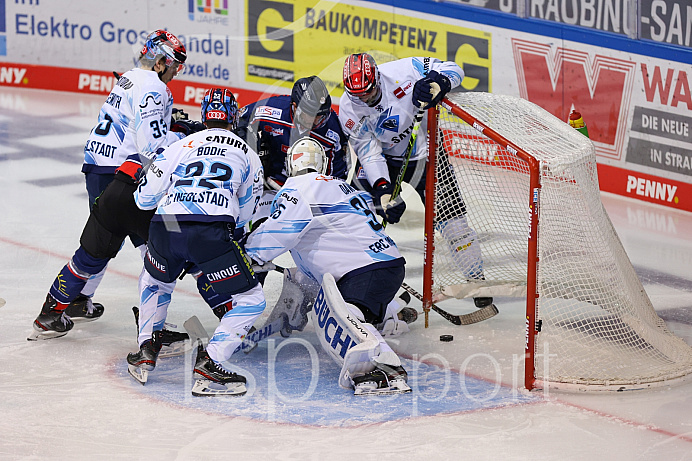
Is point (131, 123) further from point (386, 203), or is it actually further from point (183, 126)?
point (386, 203)

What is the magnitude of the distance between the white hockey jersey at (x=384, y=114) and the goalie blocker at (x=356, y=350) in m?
1.24

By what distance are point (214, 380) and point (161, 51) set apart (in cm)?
199

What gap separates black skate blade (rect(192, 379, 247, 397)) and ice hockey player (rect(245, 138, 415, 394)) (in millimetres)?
462

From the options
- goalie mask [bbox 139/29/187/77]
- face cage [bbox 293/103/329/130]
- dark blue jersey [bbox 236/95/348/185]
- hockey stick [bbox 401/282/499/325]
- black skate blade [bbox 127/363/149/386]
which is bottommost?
hockey stick [bbox 401/282/499/325]

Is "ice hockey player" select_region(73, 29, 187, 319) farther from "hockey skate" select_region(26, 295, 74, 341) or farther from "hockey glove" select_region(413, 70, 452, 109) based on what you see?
"hockey glove" select_region(413, 70, 452, 109)

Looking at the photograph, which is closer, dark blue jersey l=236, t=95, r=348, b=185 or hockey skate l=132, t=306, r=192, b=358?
hockey skate l=132, t=306, r=192, b=358

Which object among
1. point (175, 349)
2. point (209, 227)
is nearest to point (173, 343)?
point (175, 349)

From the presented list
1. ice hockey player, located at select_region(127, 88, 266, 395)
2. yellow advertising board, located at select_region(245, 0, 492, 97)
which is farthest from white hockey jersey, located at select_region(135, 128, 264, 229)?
yellow advertising board, located at select_region(245, 0, 492, 97)

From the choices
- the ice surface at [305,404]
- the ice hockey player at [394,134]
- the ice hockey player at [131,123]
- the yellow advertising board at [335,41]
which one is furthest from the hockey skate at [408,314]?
the yellow advertising board at [335,41]

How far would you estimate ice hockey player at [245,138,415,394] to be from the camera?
4711 mm

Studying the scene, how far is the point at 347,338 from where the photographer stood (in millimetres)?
4707

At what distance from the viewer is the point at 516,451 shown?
13.2 ft

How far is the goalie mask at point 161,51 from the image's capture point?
5.70m

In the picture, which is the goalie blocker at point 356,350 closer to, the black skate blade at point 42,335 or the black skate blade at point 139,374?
the black skate blade at point 139,374
